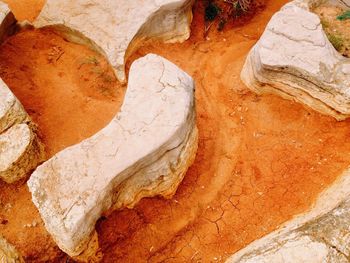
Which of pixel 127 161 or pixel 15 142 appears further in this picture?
pixel 15 142

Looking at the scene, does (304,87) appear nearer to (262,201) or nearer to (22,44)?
(262,201)

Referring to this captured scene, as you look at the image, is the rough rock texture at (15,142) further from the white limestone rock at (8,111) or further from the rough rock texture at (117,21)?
the rough rock texture at (117,21)

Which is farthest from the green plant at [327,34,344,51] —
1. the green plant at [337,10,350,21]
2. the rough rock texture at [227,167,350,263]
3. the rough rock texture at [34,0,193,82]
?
the rough rock texture at [227,167,350,263]

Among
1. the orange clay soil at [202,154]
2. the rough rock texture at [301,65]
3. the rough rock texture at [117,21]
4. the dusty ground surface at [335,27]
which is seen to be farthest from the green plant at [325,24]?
the rough rock texture at [117,21]

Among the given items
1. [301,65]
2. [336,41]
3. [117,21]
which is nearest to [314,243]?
[301,65]

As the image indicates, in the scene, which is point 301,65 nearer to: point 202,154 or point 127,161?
point 202,154

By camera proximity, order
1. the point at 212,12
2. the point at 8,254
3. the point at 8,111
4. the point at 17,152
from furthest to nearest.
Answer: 1. the point at 212,12
2. the point at 8,111
3. the point at 17,152
4. the point at 8,254

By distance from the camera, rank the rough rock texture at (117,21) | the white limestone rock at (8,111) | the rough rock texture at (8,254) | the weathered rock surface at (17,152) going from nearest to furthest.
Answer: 1. the rough rock texture at (8,254)
2. the weathered rock surface at (17,152)
3. the white limestone rock at (8,111)
4. the rough rock texture at (117,21)
